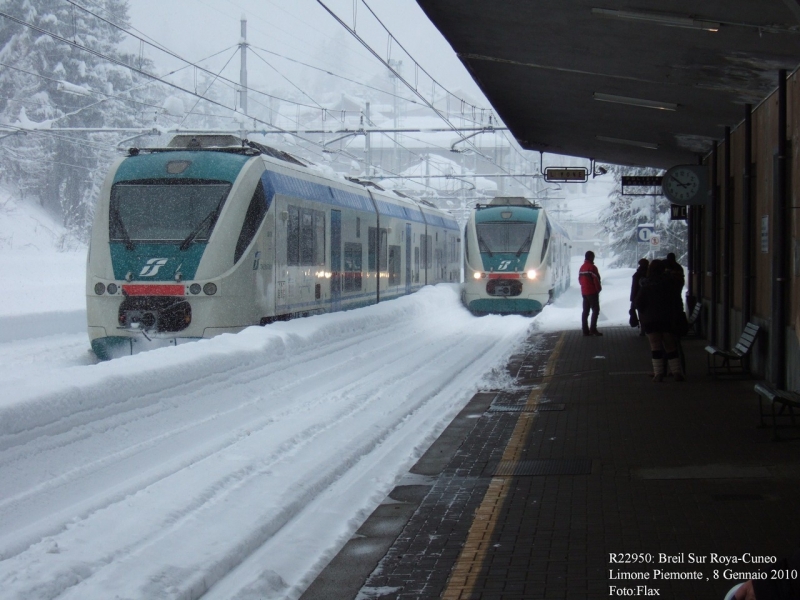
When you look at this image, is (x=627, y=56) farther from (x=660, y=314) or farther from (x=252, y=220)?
(x=252, y=220)

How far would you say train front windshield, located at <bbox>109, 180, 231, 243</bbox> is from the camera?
15.4 metres

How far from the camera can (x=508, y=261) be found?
2783 cm

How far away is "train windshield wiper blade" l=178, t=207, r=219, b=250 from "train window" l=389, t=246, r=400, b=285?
38.9 feet

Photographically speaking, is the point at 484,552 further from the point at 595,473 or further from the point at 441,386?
the point at 441,386

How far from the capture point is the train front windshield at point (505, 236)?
2800cm

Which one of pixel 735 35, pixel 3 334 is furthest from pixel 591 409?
pixel 3 334

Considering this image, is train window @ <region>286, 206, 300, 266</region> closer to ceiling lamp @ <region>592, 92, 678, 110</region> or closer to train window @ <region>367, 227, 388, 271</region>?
ceiling lamp @ <region>592, 92, 678, 110</region>

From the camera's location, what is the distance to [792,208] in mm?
11516

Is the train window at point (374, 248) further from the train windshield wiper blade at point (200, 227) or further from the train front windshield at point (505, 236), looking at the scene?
the train windshield wiper blade at point (200, 227)

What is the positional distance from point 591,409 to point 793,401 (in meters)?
2.64

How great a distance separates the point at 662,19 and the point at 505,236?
1920 cm

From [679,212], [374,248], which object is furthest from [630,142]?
[374,248]

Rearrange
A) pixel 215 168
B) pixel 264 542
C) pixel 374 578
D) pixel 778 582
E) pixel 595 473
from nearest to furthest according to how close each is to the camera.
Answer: pixel 778 582
pixel 374 578
pixel 264 542
pixel 595 473
pixel 215 168

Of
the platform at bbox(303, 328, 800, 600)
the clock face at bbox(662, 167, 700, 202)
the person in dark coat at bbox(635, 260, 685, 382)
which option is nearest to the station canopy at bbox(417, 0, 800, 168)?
the clock face at bbox(662, 167, 700, 202)
